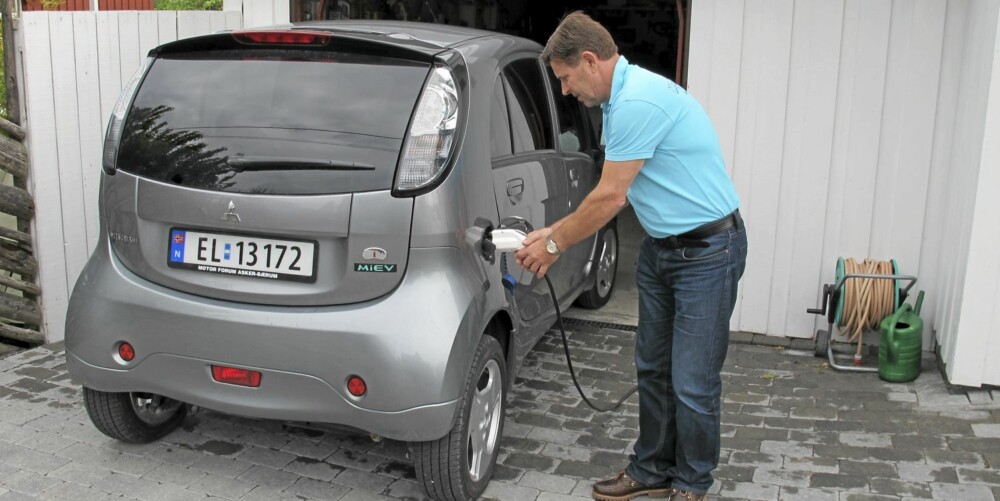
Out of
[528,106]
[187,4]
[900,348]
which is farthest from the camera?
[187,4]

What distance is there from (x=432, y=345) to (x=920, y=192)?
3701 millimetres

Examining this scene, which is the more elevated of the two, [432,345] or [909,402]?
[432,345]

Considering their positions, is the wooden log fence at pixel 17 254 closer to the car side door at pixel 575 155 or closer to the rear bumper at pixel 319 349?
the rear bumper at pixel 319 349

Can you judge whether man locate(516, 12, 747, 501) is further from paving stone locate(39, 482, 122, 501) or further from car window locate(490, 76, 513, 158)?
paving stone locate(39, 482, 122, 501)

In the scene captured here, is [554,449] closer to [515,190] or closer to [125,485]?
[515,190]

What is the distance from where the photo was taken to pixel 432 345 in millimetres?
3338

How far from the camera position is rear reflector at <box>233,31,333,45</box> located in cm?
358

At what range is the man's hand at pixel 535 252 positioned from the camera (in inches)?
137

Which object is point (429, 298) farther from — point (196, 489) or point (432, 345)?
point (196, 489)

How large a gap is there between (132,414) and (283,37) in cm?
181

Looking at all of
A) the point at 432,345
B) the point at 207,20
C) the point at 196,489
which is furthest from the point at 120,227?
the point at 207,20

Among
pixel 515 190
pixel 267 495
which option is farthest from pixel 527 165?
pixel 267 495

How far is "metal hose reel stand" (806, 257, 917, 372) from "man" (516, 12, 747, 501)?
2.11 meters

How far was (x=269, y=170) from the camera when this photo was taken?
3434 mm
